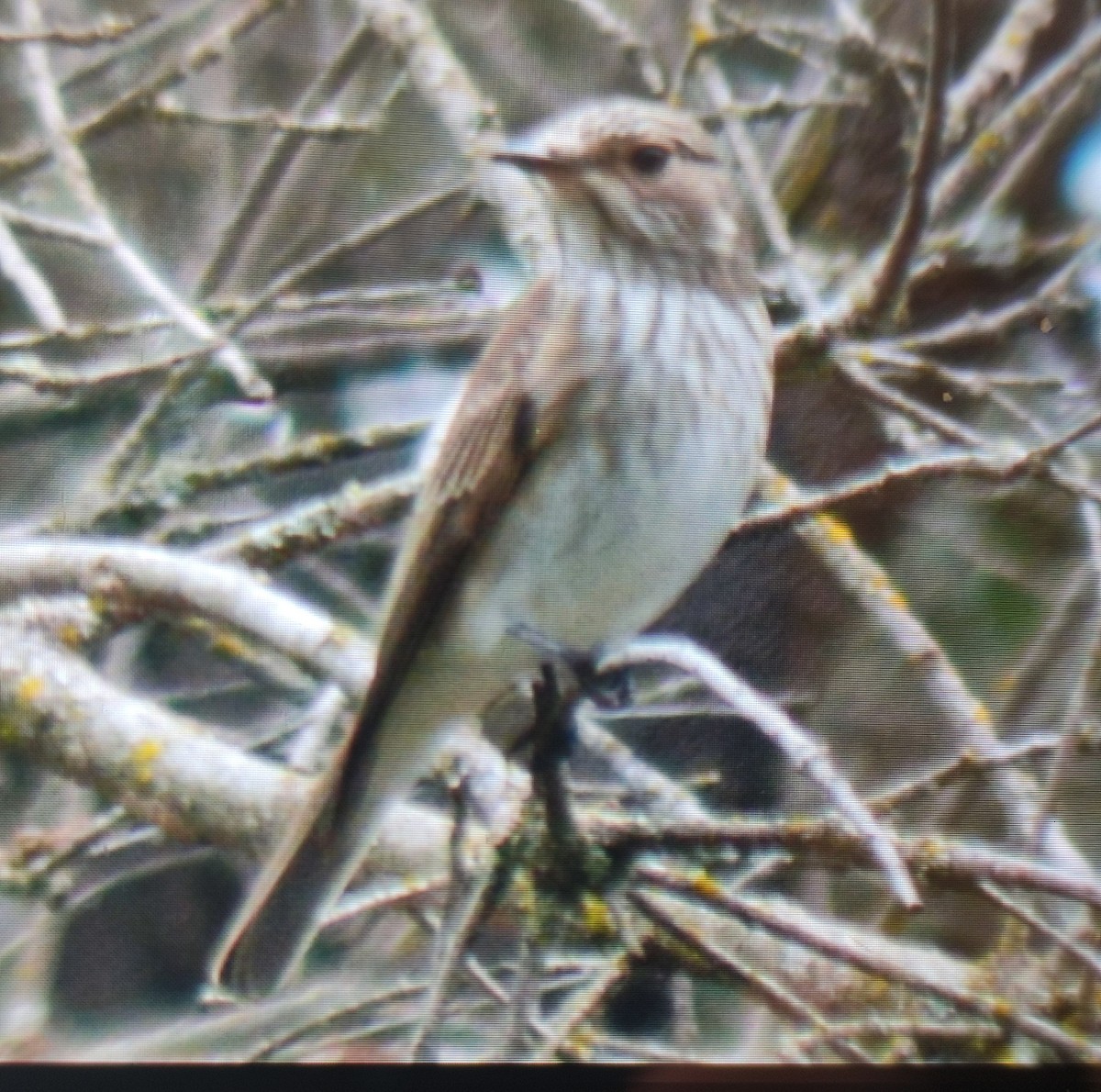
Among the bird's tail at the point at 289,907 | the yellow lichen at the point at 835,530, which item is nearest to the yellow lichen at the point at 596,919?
the bird's tail at the point at 289,907

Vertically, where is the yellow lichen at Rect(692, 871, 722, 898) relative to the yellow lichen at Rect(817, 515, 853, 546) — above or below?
below

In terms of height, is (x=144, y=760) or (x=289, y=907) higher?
(x=144, y=760)

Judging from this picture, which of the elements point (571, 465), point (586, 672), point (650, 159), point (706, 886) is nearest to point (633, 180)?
point (650, 159)

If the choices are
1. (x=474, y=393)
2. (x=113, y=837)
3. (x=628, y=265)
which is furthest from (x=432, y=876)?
(x=628, y=265)

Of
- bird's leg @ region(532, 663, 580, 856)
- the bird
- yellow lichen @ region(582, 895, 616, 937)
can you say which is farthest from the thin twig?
yellow lichen @ region(582, 895, 616, 937)

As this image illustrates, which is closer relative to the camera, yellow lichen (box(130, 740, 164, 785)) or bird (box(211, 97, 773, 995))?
bird (box(211, 97, 773, 995))

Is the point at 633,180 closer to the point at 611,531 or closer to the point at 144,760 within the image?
the point at 611,531

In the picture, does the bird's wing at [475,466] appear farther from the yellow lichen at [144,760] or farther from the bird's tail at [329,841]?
the yellow lichen at [144,760]

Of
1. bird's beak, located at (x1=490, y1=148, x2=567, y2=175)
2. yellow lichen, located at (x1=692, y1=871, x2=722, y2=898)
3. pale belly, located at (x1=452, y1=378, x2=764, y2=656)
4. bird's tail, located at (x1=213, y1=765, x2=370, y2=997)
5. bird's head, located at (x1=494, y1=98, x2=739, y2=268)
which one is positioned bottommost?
yellow lichen, located at (x1=692, y1=871, x2=722, y2=898)

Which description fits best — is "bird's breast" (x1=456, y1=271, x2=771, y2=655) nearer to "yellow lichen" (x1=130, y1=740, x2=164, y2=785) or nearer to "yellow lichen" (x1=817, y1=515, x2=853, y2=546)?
"yellow lichen" (x1=817, y1=515, x2=853, y2=546)
